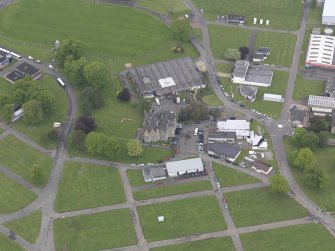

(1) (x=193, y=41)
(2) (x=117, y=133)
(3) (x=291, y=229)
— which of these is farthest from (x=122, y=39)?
(3) (x=291, y=229)

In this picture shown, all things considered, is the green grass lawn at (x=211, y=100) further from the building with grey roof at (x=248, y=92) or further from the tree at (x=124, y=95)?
the tree at (x=124, y=95)

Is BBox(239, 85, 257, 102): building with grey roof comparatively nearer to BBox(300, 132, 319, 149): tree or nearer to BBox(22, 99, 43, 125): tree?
BBox(300, 132, 319, 149): tree

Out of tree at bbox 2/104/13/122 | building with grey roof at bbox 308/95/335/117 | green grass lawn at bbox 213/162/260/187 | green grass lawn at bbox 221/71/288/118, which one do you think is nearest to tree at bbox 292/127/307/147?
green grass lawn at bbox 221/71/288/118

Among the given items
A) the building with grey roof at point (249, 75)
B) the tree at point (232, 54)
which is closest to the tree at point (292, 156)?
the building with grey roof at point (249, 75)

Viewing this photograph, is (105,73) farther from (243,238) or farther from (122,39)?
(243,238)

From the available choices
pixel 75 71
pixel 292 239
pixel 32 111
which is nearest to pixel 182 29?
pixel 75 71

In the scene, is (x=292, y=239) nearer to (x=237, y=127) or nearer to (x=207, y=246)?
(x=207, y=246)
